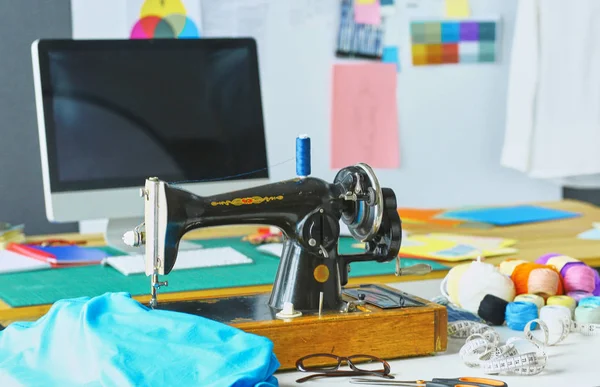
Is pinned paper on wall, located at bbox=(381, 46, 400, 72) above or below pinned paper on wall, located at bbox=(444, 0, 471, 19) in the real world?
below

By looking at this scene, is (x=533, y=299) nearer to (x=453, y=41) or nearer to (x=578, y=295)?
(x=578, y=295)

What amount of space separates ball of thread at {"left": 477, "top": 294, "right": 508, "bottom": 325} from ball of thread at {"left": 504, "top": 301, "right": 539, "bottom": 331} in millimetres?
13

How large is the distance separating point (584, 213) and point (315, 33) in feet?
4.14

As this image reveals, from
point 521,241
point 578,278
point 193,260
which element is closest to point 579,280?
point 578,278

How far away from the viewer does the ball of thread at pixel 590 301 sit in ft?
5.11

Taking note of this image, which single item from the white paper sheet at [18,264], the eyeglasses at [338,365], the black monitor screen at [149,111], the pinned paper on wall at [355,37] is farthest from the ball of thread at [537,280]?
the pinned paper on wall at [355,37]

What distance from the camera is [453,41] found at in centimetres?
370

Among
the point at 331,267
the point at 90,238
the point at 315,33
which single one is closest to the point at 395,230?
the point at 331,267

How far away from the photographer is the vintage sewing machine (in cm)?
136

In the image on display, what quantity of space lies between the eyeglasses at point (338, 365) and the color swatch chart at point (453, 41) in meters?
2.42

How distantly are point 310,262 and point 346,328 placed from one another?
122mm

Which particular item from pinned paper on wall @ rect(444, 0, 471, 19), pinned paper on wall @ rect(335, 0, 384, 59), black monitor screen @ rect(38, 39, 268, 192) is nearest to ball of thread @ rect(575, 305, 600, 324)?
black monitor screen @ rect(38, 39, 268, 192)

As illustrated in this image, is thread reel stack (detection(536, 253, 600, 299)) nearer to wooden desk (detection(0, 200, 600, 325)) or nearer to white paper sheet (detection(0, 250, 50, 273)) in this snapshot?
wooden desk (detection(0, 200, 600, 325))

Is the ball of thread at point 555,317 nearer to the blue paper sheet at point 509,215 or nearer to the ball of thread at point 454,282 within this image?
the ball of thread at point 454,282
